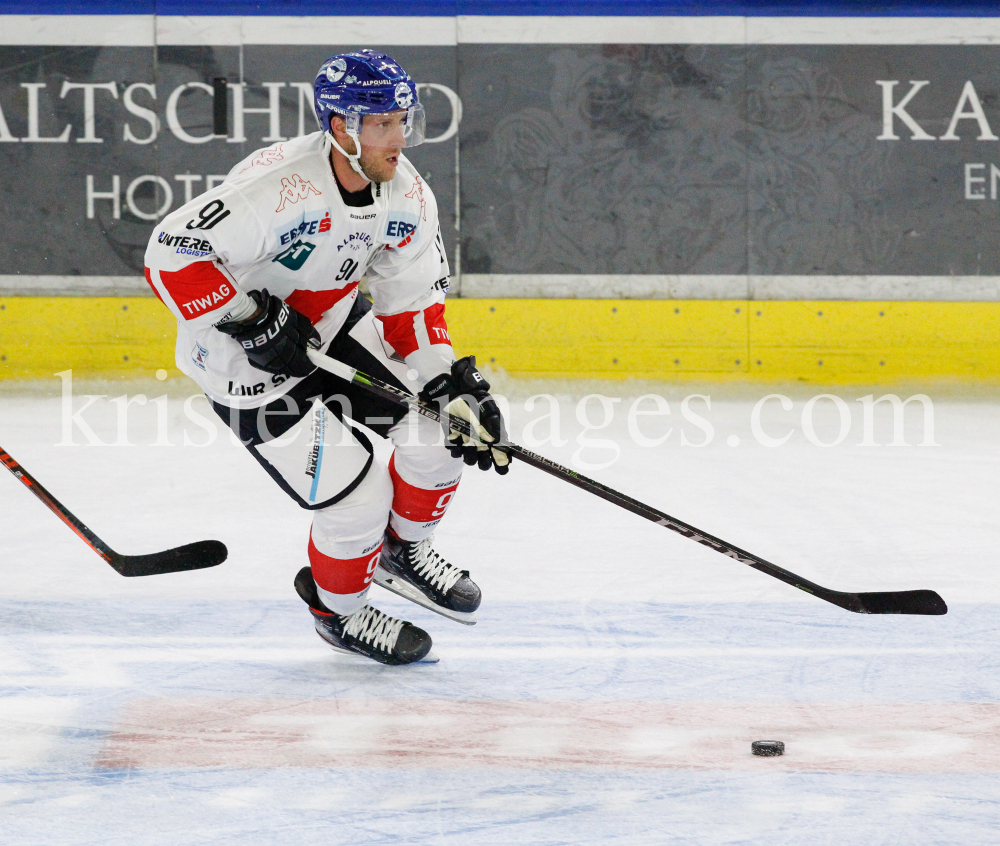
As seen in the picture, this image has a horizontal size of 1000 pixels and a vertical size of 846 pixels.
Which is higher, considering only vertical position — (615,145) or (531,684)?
(615,145)

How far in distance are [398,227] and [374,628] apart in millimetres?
769

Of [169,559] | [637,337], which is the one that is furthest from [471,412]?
[637,337]

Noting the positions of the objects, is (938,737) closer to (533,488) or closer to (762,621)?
(762,621)

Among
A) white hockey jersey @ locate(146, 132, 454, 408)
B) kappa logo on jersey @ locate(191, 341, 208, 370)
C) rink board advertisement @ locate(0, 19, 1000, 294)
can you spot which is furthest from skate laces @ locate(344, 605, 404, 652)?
rink board advertisement @ locate(0, 19, 1000, 294)

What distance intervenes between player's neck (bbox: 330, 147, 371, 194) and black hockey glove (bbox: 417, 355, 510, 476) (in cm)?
39

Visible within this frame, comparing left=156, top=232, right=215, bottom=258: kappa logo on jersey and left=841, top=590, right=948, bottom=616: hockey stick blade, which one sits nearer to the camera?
left=156, top=232, right=215, bottom=258: kappa logo on jersey

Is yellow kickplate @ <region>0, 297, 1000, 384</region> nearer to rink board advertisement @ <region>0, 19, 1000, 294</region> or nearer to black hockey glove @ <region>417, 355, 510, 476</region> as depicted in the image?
rink board advertisement @ <region>0, 19, 1000, 294</region>

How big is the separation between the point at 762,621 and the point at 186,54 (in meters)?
4.55

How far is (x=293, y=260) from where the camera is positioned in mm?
2180

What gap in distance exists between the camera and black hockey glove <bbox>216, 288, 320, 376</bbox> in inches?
82.0

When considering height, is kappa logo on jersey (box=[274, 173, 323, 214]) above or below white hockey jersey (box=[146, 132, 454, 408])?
above

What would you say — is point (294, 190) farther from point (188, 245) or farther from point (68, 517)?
point (68, 517)

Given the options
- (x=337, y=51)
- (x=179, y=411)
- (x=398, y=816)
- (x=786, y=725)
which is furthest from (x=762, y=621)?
(x=337, y=51)

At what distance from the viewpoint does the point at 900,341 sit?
5688mm
